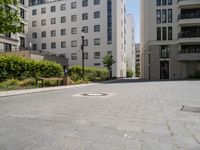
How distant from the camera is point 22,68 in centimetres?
2244

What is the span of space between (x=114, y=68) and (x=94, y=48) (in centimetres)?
678

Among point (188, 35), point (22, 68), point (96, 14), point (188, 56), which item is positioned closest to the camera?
point (22, 68)

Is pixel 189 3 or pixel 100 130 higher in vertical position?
pixel 189 3

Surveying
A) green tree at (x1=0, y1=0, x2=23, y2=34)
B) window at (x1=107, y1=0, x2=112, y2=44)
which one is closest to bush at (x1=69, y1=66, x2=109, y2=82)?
window at (x1=107, y1=0, x2=112, y2=44)

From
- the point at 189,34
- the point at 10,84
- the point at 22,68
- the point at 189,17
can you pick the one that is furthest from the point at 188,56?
the point at 10,84

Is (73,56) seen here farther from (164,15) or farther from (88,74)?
(88,74)

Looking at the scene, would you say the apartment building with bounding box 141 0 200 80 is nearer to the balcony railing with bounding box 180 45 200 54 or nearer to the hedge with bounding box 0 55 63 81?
the balcony railing with bounding box 180 45 200 54

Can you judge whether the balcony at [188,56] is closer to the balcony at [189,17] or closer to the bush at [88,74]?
the balcony at [189,17]

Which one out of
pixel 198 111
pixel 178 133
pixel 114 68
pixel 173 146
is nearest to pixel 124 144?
pixel 173 146

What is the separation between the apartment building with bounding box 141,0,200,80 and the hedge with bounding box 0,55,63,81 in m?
27.2

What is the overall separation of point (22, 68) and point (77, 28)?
134 feet

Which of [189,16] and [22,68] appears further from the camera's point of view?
[189,16]

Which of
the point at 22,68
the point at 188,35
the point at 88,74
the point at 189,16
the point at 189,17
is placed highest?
the point at 189,16

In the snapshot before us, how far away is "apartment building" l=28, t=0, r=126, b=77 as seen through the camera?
193 ft
